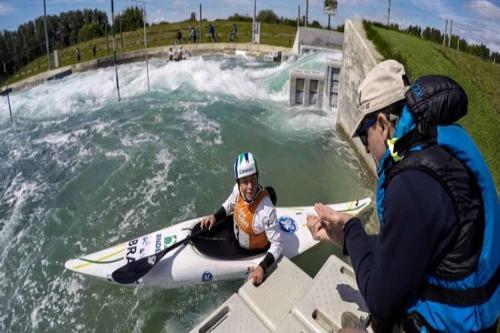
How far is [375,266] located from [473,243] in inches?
12.8

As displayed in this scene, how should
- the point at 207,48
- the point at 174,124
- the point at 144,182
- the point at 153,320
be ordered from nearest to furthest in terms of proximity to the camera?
the point at 153,320 → the point at 144,182 → the point at 174,124 → the point at 207,48

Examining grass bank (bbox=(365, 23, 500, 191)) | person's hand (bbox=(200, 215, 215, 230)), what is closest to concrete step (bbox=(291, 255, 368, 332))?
person's hand (bbox=(200, 215, 215, 230))

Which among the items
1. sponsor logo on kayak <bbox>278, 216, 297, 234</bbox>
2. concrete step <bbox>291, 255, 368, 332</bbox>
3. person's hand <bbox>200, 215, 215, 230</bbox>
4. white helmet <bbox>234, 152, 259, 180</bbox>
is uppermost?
white helmet <bbox>234, 152, 259, 180</bbox>

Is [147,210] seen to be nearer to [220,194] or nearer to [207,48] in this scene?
[220,194]

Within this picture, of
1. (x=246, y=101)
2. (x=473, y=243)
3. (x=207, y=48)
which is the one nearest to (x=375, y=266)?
(x=473, y=243)

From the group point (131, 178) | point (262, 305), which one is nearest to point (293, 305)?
point (262, 305)

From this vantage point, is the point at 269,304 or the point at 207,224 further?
the point at 207,224

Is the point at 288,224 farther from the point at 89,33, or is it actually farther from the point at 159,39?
the point at 89,33

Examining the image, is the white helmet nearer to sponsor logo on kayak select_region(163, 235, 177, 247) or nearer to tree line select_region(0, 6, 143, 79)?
sponsor logo on kayak select_region(163, 235, 177, 247)

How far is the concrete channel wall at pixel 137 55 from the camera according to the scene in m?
22.8

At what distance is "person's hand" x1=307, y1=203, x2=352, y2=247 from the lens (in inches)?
78.2

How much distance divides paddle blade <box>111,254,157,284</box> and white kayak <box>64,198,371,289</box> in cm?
8

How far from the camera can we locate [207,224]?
196 inches

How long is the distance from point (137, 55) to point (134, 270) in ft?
79.9
